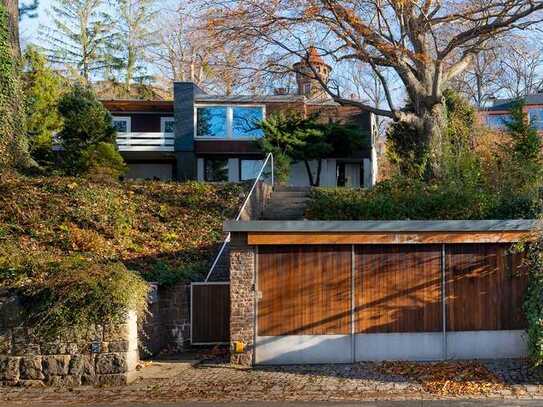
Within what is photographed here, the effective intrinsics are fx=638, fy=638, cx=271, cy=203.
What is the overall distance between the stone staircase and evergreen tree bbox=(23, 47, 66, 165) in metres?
9.87

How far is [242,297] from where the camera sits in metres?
11.3

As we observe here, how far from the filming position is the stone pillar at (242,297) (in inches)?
446

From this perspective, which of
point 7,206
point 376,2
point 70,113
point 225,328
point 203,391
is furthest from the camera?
point 70,113

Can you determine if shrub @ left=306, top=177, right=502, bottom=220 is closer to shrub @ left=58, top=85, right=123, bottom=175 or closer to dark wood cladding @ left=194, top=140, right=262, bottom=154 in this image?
shrub @ left=58, top=85, right=123, bottom=175

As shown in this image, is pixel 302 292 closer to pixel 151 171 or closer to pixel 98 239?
pixel 98 239

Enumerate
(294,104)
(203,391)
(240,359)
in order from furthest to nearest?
1. (294,104)
2. (240,359)
3. (203,391)

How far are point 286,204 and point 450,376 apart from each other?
1190cm

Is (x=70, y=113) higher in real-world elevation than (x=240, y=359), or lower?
higher

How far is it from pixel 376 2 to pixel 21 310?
16.2 metres

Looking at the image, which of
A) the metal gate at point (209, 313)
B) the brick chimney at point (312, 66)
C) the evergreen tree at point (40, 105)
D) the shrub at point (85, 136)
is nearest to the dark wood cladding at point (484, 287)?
the metal gate at point (209, 313)

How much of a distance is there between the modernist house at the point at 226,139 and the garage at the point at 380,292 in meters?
18.9

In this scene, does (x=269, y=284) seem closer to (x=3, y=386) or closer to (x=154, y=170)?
(x=3, y=386)

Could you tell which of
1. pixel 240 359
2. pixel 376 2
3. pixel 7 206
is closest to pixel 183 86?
pixel 376 2

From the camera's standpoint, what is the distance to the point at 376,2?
22000 mm
